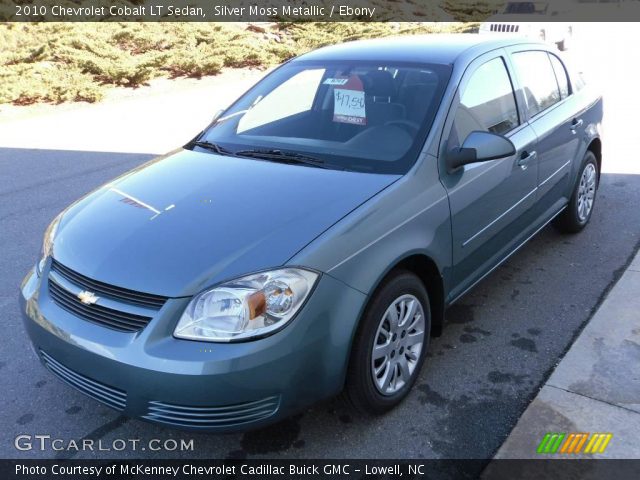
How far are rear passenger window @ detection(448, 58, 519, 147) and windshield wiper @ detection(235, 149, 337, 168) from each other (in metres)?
0.71

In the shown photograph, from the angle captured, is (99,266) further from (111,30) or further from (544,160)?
(111,30)

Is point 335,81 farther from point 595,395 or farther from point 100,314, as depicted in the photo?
point 595,395

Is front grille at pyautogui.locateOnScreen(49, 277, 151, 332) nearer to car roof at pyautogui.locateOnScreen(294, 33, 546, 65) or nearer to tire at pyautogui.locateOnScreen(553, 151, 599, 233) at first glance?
car roof at pyautogui.locateOnScreen(294, 33, 546, 65)

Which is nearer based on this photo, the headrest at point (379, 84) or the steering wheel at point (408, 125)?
the steering wheel at point (408, 125)

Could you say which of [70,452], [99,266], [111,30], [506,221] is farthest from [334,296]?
[111,30]

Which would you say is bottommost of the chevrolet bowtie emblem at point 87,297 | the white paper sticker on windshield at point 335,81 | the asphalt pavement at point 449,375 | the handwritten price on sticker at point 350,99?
the asphalt pavement at point 449,375

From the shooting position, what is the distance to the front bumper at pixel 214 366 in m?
2.21

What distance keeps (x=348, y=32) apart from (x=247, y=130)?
1696 centimetres

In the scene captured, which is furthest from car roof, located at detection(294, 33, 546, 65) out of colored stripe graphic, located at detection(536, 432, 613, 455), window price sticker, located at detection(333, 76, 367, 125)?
colored stripe graphic, located at detection(536, 432, 613, 455)

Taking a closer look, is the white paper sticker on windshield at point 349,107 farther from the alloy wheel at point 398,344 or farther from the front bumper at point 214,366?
A: the front bumper at point 214,366

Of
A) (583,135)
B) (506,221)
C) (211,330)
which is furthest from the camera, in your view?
(583,135)

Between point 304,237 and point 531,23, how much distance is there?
Answer: 16.8 meters

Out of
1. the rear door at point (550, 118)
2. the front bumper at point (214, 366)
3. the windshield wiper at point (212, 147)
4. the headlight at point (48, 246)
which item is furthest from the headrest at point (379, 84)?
the headlight at point (48, 246)

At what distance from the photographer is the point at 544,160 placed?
3934 millimetres
